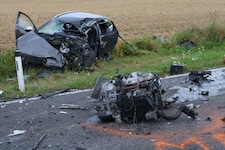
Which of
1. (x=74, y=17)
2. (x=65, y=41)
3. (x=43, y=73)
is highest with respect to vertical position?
(x=74, y=17)

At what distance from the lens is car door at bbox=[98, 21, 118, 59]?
11.9 metres

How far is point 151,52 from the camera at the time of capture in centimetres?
1292

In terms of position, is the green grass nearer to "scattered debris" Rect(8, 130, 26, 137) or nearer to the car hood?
the car hood

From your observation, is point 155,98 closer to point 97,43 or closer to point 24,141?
point 24,141

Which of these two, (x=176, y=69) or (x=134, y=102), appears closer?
(x=134, y=102)

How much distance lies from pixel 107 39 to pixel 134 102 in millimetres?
5940

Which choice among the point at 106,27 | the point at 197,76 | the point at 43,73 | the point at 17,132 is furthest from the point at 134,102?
the point at 106,27

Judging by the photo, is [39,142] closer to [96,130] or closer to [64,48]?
[96,130]

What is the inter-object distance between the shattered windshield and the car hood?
1.74 ft

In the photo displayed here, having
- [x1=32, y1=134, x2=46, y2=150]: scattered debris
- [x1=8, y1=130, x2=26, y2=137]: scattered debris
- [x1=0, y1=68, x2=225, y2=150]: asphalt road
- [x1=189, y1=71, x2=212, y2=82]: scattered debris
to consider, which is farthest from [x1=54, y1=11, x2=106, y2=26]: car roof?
[x1=32, y1=134, x2=46, y2=150]: scattered debris

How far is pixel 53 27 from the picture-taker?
11500 mm

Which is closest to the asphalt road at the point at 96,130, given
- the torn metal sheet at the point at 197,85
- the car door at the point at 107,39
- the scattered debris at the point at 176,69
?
the torn metal sheet at the point at 197,85

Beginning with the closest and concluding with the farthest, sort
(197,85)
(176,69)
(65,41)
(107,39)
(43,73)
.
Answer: (197,85) → (176,69) → (43,73) → (65,41) → (107,39)

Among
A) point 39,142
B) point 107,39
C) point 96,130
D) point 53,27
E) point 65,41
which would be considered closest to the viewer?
point 39,142
